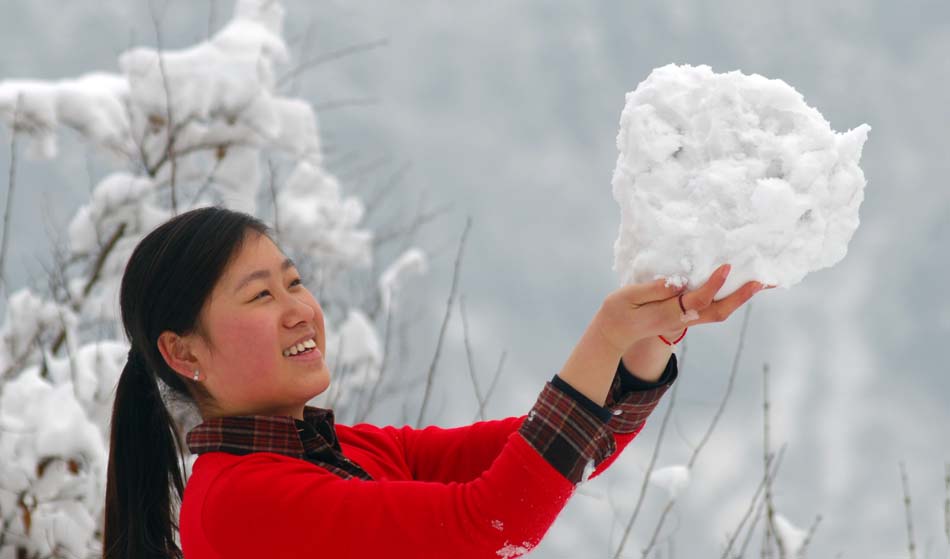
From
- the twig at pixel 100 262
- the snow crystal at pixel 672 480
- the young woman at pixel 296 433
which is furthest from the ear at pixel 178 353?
the twig at pixel 100 262

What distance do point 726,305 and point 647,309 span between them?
0.09m

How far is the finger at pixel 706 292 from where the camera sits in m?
1.11

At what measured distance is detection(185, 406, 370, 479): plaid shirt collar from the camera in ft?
4.22

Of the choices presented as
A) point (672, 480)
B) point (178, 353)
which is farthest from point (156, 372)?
point (672, 480)

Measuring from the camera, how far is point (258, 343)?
4.30 ft

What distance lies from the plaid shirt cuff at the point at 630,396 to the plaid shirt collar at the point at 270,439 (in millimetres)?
323

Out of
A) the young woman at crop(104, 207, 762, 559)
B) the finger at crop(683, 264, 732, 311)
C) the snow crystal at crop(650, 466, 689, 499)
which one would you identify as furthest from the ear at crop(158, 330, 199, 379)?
the snow crystal at crop(650, 466, 689, 499)

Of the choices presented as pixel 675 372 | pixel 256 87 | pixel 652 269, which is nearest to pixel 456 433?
pixel 675 372

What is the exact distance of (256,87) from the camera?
11.6ft

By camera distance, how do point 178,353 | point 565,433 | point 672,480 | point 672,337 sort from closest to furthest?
point 565,433
point 672,337
point 178,353
point 672,480

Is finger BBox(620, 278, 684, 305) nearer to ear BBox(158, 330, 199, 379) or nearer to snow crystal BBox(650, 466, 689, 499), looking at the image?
ear BBox(158, 330, 199, 379)

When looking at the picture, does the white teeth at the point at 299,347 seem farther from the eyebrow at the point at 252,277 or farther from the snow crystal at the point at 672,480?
the snow crystal at the point at 672,480

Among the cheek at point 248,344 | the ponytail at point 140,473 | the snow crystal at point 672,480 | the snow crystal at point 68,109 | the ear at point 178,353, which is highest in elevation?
the snow crystal at point 68,109

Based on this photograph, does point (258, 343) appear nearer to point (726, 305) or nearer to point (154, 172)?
point (726, 305)
